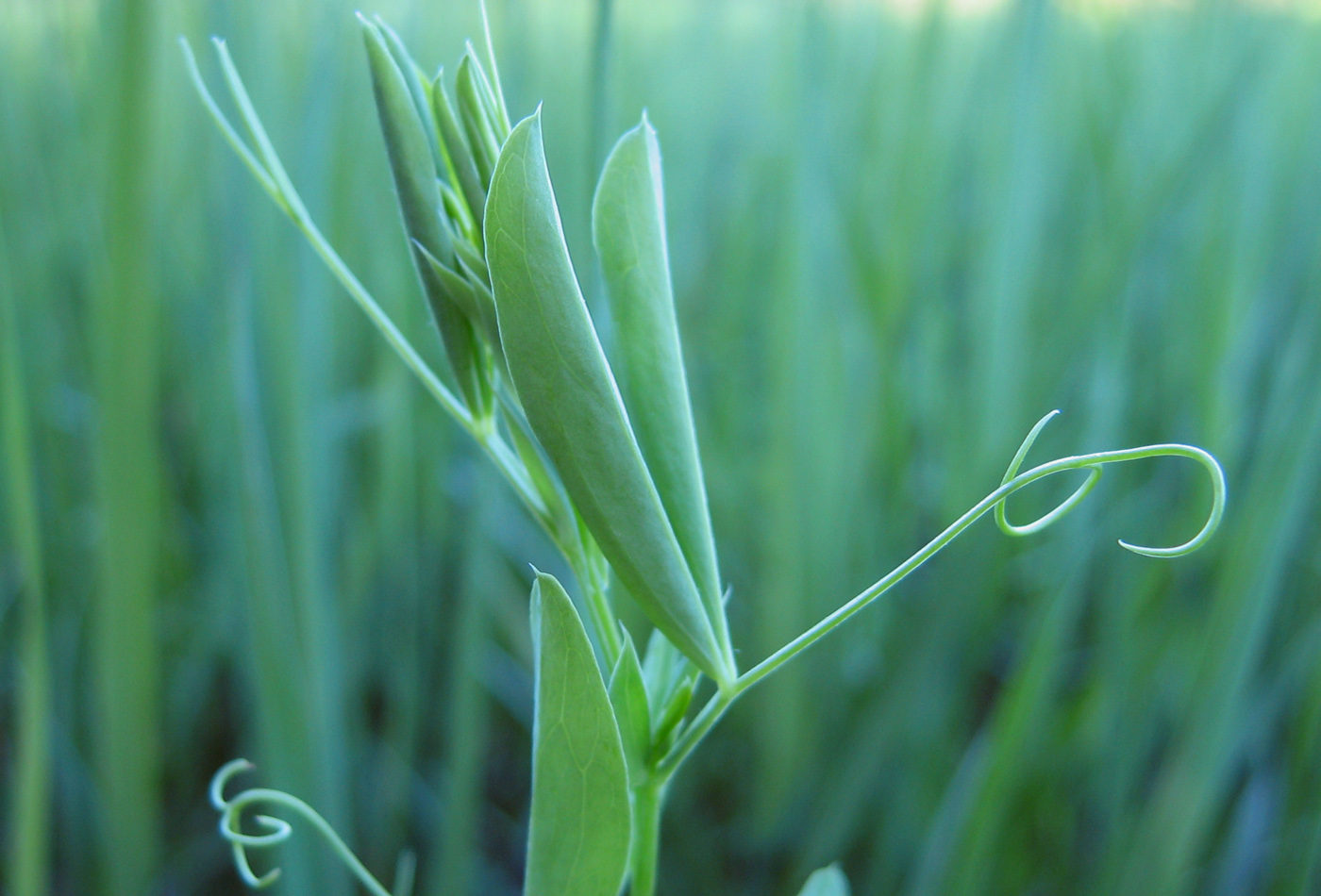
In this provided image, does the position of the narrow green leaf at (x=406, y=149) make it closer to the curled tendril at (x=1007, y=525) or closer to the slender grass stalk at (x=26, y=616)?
the curled tendril at (x=1007, y=525)

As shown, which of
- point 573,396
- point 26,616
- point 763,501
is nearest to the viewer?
point 573,396

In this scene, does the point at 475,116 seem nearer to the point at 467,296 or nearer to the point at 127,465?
the point at 467,296

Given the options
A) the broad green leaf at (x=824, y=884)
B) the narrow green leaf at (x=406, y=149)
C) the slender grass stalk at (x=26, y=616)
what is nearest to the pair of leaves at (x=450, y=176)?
the narrow green leaf at (x=406, y=149)


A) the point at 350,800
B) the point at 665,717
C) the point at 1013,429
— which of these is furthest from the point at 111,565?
the point at 1013,429

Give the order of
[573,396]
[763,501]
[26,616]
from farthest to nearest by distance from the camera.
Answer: [763,501], [26,616], [573,396]

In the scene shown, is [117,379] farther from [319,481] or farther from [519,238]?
[519,238]

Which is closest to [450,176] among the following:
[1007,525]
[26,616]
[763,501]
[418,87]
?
[418,87]

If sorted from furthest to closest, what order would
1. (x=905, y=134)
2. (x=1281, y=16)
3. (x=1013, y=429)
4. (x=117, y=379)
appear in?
1. (x=1281, y=16)
2. (x=905, y=134)
3. (x=1013, y=429)
4. (x=117, y=379)
